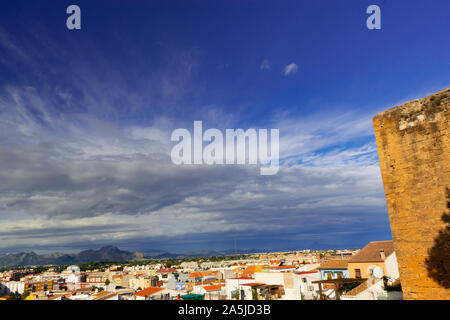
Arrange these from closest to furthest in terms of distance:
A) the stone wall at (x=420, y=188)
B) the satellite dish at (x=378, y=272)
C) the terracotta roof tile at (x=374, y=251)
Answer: the stone wall at (x=420, y=188), the satellite dish at (x=378, y=272), the terracotta roof tile at (x=374, y=251)

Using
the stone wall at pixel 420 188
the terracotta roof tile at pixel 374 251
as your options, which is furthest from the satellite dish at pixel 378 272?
the stone wall at pixel 420 188

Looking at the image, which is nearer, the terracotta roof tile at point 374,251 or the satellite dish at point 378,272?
the satellite dish at point 378,272

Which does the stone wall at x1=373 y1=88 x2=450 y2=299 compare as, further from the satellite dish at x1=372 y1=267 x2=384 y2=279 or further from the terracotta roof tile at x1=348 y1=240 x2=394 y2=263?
the terracotta roof tile at x1=348 y1=240 x2=394 y2=263

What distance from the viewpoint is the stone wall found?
550cm

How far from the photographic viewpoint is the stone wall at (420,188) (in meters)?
5.50

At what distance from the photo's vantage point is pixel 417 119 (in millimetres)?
6074

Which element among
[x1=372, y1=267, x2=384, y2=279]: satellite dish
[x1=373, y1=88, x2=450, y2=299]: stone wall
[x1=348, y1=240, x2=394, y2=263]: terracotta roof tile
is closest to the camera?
[x1=373, y1=88, x2=450, y2=299]: stone wall

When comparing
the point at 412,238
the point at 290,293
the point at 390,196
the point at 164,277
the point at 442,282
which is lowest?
the point at 164,277

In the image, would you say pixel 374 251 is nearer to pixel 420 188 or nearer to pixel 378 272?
pixel 378 272

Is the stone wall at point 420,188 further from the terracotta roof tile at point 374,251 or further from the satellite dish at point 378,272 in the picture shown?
the terracotta roof tile at point 374,251

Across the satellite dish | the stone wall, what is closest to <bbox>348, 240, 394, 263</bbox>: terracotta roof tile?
the satellite dish
